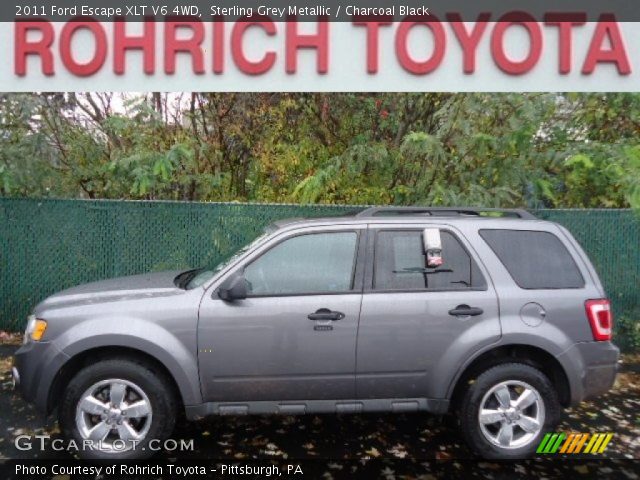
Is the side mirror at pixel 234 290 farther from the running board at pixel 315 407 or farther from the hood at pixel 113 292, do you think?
the running board at pixel 315 407

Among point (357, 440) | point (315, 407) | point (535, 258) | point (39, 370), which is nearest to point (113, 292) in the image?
point (39, 370)

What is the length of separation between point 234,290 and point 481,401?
6.72 feet

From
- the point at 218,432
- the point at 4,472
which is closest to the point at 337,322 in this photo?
the point at 218,432

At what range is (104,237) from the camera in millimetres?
7074

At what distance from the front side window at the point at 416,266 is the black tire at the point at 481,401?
69 cm

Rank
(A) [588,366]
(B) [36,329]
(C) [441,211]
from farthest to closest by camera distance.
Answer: (C) [441,211] → (A) [588,366] → (B) [36,329]

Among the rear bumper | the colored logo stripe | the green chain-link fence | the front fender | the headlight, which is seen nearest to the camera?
the front fender

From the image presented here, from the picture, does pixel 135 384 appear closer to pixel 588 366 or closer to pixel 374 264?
pixel 374 264

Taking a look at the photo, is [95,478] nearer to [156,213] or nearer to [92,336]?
[92,336]

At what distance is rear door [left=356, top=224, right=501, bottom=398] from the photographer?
3754 millimetres

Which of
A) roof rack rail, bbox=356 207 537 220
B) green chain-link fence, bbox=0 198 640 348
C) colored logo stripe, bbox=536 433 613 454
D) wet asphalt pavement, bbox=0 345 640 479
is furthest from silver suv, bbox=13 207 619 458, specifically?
green chain-link fence, bbox=0 198 640 348

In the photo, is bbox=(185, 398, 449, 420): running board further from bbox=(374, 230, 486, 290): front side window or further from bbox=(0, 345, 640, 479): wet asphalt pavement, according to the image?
bbox=(374, 230, 486, 290): front side window

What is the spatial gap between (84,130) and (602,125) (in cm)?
862

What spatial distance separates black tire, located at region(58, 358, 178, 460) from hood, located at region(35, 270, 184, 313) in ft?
1.59
